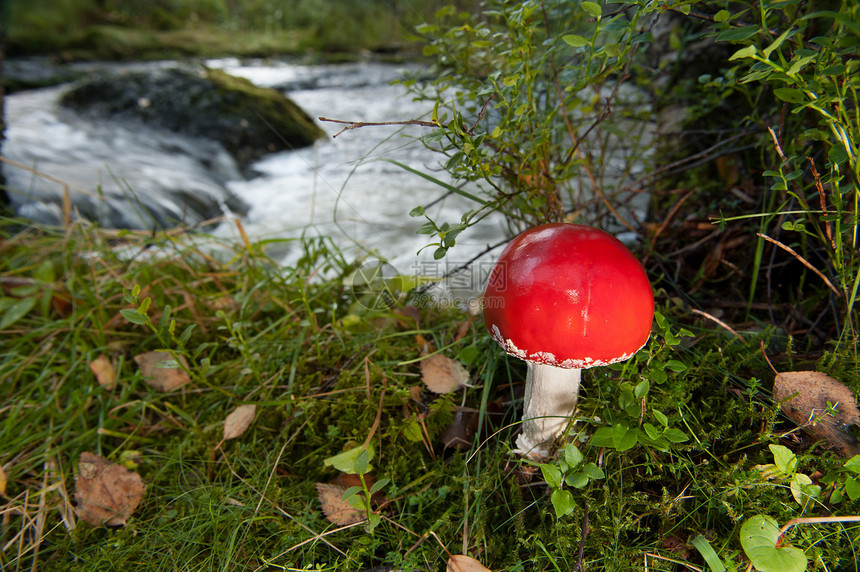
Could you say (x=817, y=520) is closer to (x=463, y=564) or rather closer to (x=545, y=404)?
(x=545, y=404)

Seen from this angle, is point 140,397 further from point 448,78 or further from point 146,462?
point 448,78

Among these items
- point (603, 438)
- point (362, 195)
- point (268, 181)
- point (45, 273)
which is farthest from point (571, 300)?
point (268, 181)

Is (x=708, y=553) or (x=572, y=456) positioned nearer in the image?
(x=708, y=553)

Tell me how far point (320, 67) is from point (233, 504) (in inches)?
409

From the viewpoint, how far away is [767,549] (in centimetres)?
105

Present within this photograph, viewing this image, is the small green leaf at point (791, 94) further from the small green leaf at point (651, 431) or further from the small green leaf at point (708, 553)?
the small green leaf at point (708, 553)

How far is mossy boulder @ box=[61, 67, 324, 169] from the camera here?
5.34m

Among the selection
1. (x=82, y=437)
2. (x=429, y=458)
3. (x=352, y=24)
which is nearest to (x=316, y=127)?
(x=82, y=437)

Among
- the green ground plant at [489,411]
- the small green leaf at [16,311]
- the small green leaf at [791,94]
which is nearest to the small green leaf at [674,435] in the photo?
the green ground plant at [489,411]

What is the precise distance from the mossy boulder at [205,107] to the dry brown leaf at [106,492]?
4182 mm

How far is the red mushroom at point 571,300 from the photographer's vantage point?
3.72 feet

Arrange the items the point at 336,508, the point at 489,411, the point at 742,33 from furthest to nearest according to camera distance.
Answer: the point at 489,411
the point at 336,508
the point at 742,33

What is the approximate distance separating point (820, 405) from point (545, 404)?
740 mm

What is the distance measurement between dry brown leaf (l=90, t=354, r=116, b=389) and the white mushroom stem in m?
1.66
